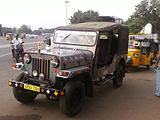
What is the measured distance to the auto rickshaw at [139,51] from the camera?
32.5 ft

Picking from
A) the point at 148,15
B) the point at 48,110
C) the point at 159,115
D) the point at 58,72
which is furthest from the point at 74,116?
the point at 148,15

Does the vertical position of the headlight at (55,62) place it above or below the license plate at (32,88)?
above

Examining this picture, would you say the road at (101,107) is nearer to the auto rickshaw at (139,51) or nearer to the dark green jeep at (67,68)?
the dark green jeep at (67,68)

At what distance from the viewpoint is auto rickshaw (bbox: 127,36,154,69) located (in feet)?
32.5

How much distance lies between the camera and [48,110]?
179 inches

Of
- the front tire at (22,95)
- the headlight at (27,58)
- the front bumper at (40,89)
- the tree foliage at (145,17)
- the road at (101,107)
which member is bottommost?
the road at (101,107)

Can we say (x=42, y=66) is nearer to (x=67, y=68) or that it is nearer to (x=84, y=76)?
(x=67, y=68)

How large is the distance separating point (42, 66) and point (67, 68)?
0.59 m

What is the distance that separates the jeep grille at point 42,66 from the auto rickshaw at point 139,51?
6.50 m

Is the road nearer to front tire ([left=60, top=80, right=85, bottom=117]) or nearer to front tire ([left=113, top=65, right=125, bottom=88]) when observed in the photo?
front tire ([left=60, top=80, right=85, bottom=117])

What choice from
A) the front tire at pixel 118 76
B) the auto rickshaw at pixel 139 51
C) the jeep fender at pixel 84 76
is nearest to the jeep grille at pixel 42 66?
the jeep fender at pixel 84 76

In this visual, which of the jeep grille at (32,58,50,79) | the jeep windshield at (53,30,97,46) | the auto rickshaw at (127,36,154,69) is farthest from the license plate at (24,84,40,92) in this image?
the auto rickshaw at (127,36,154,69)

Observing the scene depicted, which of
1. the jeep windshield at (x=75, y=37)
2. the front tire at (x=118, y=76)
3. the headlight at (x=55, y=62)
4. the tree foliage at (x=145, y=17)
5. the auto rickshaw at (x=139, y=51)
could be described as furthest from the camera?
the tree foliage at (x=145, y=17)

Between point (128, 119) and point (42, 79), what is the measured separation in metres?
2.13
